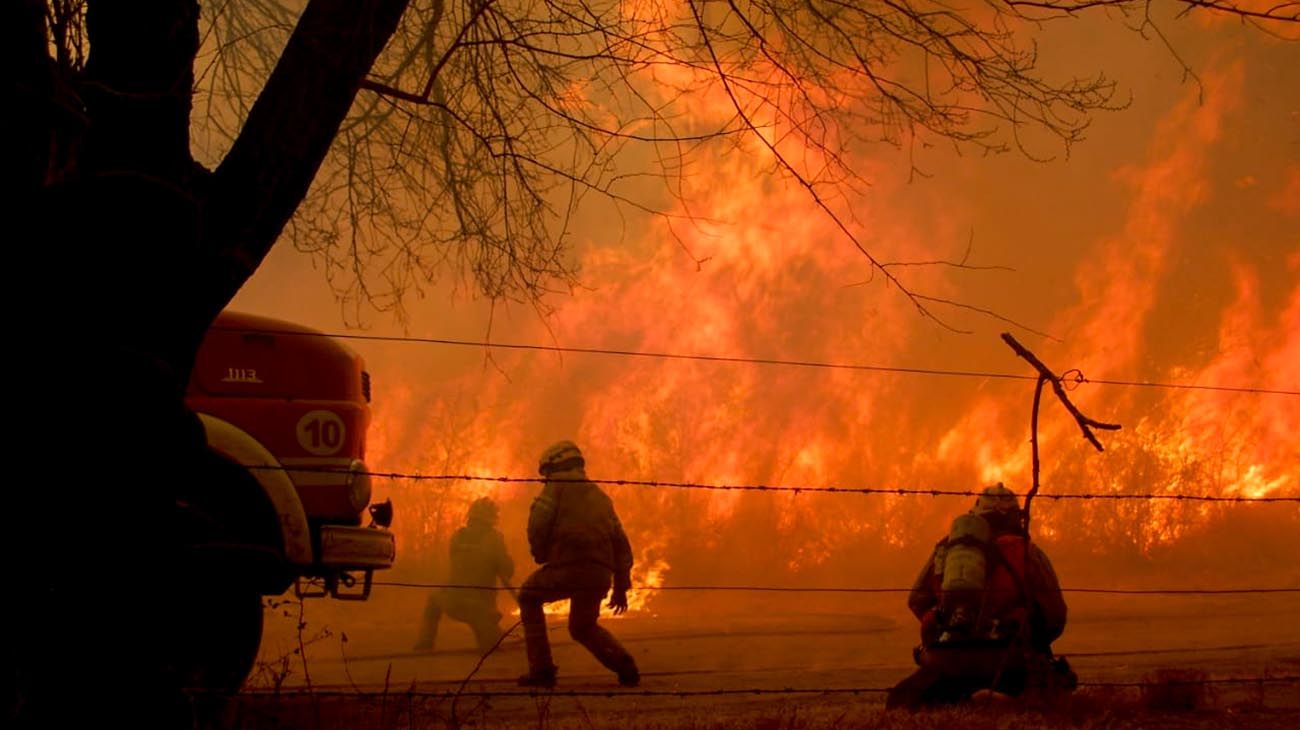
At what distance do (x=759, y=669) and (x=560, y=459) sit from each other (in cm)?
353

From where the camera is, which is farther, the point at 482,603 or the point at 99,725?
the point at 482,603

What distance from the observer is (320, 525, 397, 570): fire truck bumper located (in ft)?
24.8

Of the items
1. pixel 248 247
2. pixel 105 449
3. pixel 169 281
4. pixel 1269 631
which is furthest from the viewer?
pixel 1269 631

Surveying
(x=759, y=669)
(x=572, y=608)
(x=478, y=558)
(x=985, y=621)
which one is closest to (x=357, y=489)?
(x=572, y=608)

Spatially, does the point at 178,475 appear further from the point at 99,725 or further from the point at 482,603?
the point at 482,603

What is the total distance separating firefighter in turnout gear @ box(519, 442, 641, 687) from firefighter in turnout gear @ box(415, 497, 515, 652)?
4.91 metres

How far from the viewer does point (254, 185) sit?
4.54 meters

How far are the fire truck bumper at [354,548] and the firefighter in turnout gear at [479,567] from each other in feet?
21.1

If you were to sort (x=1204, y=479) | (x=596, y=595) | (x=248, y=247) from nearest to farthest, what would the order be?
(x=248, y=247) → (x=596, y=595) → (x=1204, y=479)

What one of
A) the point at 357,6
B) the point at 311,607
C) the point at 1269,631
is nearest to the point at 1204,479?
the point at 1269,631

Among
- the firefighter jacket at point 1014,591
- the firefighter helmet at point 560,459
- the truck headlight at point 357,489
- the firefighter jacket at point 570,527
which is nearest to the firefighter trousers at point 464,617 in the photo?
the firefighter jacket at point 570,527

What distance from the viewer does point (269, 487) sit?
23.3 feet

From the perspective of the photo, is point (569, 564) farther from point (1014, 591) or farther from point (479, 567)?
point (479, 567)

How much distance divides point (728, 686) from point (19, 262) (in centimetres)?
703
